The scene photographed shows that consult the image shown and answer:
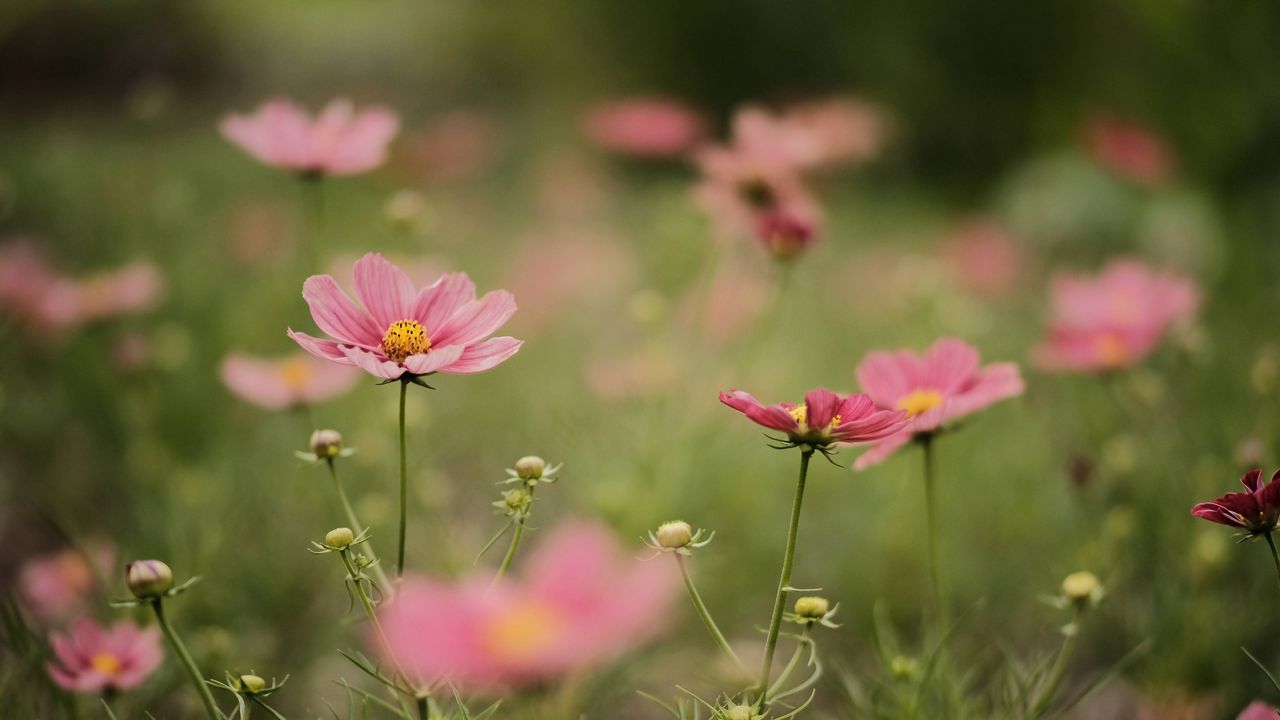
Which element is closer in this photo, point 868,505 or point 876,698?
point 876,698

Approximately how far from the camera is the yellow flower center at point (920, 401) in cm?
62

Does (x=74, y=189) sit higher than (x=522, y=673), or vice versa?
(x=522, y=673)

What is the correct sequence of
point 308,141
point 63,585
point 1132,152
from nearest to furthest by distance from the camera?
1. point 308,141
2. point 63,585
3. point 1132,152

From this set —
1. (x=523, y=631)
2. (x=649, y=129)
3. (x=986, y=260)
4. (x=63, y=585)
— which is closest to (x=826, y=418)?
(x=523, y=631)

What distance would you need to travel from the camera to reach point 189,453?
1268 millimetres

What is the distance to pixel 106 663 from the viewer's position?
617 millimetres

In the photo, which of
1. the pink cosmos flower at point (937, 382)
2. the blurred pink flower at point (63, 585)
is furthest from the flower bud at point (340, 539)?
the blurred pink flower at point (63, 585)

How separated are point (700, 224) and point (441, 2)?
3294 mm

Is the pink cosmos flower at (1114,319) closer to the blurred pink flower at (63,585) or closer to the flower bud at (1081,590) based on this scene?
the flower bud at (1081,590)

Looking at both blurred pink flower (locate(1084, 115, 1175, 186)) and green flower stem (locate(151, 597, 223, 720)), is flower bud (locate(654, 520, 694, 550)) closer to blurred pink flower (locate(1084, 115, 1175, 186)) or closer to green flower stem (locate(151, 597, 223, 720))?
green flower stem (locate(151, 597, 223, 720))

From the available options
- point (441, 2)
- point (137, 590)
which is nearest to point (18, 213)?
point (137, 590)

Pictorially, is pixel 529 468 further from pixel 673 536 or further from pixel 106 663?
pixel 106 663

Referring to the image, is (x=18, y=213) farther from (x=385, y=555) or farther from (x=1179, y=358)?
(x=1179, y=358)

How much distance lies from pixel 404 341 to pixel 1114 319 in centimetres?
76
